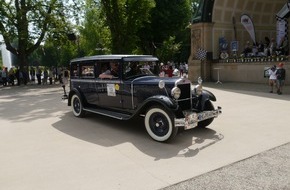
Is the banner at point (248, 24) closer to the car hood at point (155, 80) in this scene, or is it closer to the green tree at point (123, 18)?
the green tree at point (123, 18)

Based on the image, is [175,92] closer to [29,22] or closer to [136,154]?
[136,154]

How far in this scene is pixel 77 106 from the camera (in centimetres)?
930

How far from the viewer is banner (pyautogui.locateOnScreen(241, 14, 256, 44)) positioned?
72.6 feet

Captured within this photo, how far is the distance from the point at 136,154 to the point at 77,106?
418cm

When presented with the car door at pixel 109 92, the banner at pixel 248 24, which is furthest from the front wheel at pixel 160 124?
the banner at pixel 248 24

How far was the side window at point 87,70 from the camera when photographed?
28.0ft

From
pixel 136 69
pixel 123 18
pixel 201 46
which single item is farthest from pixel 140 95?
pixel 123 18

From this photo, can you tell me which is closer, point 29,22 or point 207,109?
point 207,109

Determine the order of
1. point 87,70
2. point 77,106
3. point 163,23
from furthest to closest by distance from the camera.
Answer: point 163,23 → point 77,106 → point 87,70

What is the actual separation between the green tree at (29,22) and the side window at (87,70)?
16694 millimetres

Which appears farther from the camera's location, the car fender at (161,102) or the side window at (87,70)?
the side window at (87,70)

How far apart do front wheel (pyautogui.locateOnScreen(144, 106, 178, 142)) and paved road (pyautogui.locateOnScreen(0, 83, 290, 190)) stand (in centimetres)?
19

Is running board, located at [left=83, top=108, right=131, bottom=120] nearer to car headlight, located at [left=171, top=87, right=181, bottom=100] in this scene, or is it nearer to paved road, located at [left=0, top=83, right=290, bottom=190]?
paved road, located at [left=0, top=83, right=290, bottom=190]

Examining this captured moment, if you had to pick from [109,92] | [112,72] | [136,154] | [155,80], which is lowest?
[136,154]
